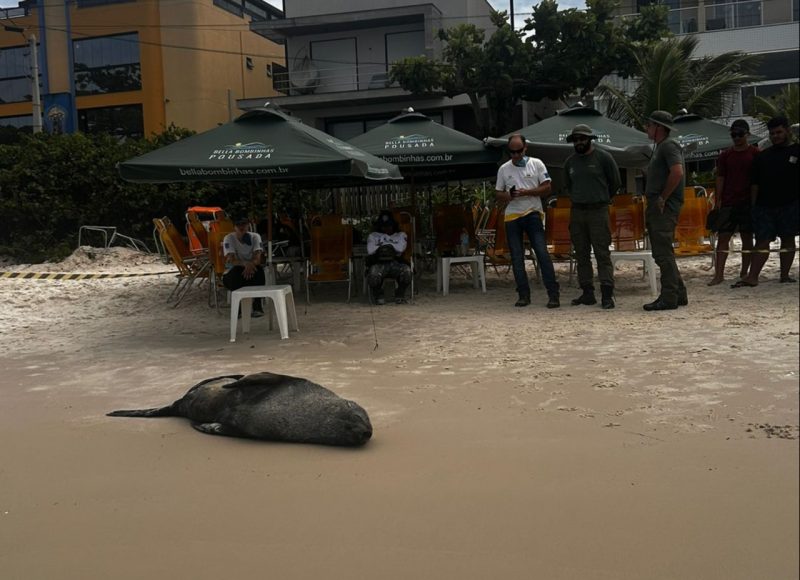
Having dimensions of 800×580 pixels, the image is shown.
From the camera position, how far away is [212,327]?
755 cm

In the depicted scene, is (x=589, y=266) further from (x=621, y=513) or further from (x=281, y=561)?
(x=281, y=561)

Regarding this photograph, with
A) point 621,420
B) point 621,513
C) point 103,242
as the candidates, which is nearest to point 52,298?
point 103,242

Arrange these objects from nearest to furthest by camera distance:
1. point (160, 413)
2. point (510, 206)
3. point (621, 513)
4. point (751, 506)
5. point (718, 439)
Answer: point (751, 506) < point (621, 513) < point (718, 439) < point (160, 413) < point (510, 206)

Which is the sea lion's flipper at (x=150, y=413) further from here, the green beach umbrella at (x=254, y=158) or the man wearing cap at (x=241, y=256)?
the man wearing cap at (x=241, y=256)

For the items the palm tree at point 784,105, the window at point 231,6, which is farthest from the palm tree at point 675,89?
the window at point 231,6

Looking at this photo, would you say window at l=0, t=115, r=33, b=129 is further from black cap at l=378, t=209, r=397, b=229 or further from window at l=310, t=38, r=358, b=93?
black cap at l=378, t=209, r=397, b=229

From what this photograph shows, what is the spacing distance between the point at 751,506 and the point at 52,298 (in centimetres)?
894

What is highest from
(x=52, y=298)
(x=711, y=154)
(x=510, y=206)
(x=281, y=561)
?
(x=711, y=154)

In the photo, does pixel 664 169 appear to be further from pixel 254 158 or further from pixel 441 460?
pixel 441 460

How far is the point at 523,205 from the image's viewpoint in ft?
25.4

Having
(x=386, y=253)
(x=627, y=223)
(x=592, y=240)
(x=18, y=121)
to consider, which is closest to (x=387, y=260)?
(x=386, y=253)

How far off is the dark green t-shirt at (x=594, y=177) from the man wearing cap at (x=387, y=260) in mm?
2058

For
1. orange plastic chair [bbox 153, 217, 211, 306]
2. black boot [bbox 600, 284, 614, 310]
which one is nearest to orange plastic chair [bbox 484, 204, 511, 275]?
black boot [bbox 600, 284, 614, 310]

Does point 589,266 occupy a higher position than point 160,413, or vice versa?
point 589,266
